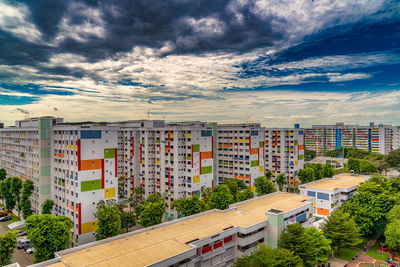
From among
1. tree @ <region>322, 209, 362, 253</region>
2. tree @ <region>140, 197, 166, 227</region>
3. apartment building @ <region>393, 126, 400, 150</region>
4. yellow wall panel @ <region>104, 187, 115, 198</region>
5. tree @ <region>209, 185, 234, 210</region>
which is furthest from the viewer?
apartment building @ <region>393, 126, 400, 150</region>

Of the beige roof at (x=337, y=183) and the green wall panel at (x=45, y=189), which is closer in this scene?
the green wall panel at (x=45, y=189)

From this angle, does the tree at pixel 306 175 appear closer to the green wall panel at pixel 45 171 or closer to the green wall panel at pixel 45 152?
the green wall panel at pixel 45 171

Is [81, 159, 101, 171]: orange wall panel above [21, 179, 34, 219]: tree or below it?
above

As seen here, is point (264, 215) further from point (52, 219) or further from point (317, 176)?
point (317, 176)

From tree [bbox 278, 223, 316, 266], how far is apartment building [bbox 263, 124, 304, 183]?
142 ft

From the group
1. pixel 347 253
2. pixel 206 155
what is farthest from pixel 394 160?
pixel 206 155

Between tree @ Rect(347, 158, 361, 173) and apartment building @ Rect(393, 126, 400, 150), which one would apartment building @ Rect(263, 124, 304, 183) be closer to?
tree @ Rect(347, 158, 361, 173)

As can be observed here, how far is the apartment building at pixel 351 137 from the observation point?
119m

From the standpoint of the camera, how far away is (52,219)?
92.9 feet

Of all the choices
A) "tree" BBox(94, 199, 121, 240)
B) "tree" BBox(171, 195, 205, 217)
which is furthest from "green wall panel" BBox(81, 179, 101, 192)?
"tree" BBox(171, 195, 205, 217)

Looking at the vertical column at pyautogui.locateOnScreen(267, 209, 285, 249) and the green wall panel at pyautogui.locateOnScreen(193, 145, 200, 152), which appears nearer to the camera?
the vertical column at pyautogui.locateOnScreen(267, 209, 285, 249)

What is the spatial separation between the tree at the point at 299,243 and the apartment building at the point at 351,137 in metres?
108

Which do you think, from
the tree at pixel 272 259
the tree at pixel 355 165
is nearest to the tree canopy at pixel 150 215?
the tree at pixel 272 259

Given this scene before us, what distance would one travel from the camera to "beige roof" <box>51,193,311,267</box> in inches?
842
